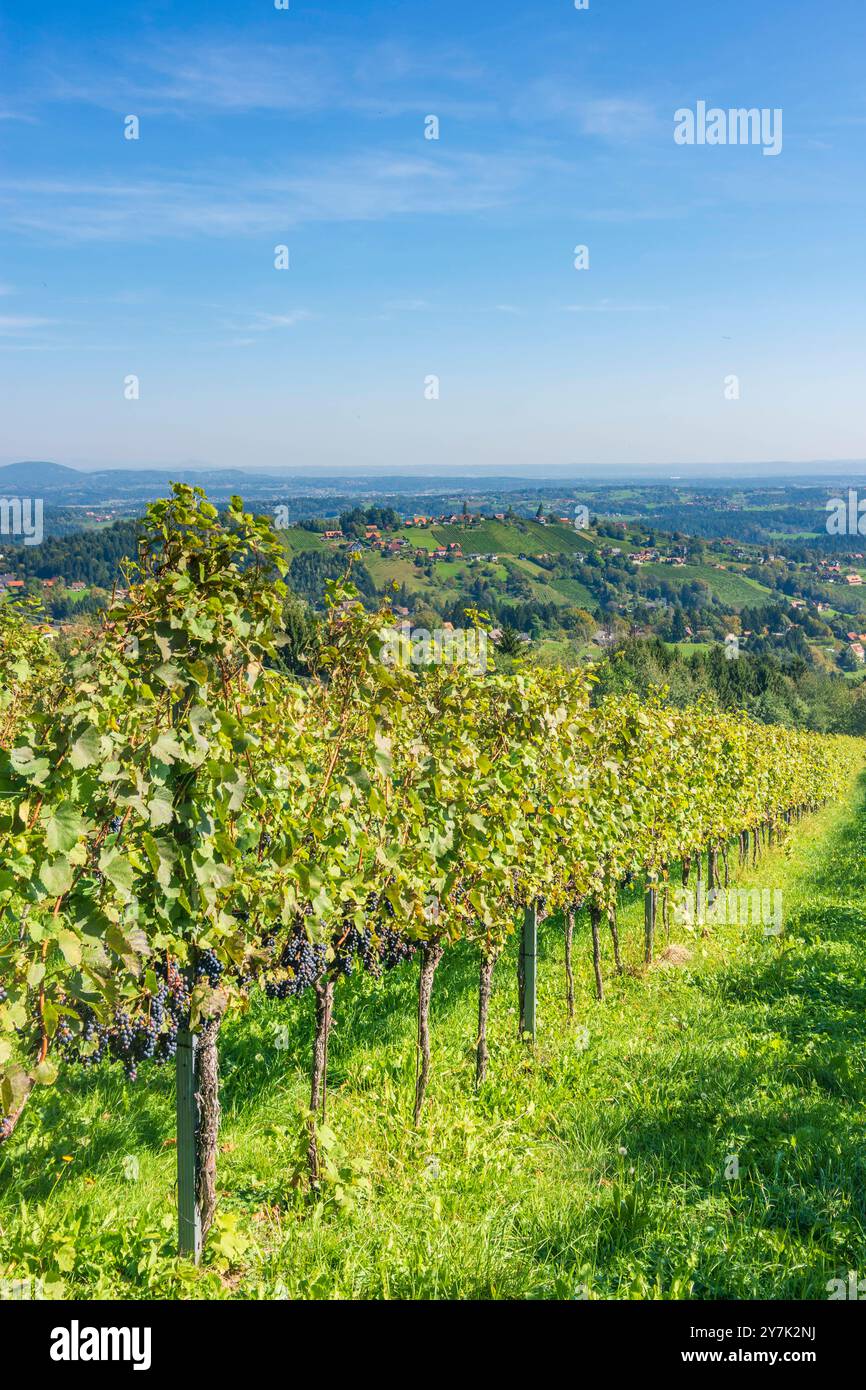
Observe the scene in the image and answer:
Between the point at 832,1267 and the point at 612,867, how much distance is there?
5.61 metres

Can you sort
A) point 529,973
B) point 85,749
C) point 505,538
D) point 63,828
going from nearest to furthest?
point 63,828 → point 85,749 → point 529,973 → point 505,538

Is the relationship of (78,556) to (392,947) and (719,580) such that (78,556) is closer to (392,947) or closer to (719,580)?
(392,947)

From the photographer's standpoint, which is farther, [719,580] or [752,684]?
[719,580]

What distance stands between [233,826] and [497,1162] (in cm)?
316

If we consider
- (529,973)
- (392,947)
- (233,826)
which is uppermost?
(233,826)

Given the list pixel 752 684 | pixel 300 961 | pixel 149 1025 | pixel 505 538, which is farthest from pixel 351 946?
pixel 505 538

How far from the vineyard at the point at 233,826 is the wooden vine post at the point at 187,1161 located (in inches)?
0.6

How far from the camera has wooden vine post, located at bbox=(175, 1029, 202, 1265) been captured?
4070 mm

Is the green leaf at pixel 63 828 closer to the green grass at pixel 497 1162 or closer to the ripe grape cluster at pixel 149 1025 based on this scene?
the green grass at pixel 497 1162

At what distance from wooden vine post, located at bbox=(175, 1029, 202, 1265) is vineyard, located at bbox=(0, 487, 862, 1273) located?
14mm

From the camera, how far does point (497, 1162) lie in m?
5.48

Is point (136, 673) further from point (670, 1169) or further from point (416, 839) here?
point (670, 1169)
